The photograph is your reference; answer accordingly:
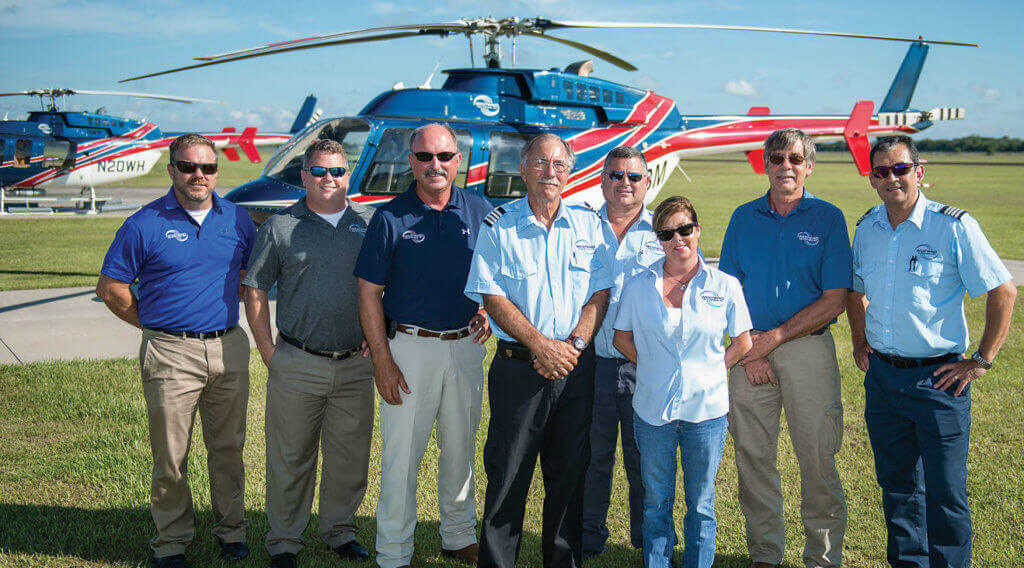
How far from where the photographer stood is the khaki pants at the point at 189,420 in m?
3.25

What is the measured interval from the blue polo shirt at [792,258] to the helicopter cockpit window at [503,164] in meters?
5.44

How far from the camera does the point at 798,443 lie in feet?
10.9

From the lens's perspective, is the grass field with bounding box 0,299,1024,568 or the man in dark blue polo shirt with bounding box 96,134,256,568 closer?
the man in dark blue polo shirt with bounding box 96,134,256,568

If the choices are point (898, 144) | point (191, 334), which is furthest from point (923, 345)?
point (191, 334)

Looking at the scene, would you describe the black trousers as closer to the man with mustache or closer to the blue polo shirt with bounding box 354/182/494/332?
the blue polo shirt with bounding box 354/182/494/332

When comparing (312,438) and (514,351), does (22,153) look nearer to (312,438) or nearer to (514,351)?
(312,438)

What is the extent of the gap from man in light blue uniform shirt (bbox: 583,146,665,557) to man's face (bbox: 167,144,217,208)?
1.82m

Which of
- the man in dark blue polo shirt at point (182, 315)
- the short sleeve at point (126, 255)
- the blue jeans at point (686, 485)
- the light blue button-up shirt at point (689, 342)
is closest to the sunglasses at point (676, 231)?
the light blue button-up shirt at point (689, 342)

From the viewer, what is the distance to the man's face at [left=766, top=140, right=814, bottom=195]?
10.5 ft

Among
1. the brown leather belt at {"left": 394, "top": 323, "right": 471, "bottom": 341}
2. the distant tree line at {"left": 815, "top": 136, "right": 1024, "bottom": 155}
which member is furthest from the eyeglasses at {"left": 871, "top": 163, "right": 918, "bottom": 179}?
the distant tree line at {"left": 815, "top": 136, "right": 1024, "bottom": 155}

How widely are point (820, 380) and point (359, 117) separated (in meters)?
6.22

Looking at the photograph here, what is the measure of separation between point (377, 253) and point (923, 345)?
2331mm

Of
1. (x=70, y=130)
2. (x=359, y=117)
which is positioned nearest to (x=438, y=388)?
(x=359, y=117)

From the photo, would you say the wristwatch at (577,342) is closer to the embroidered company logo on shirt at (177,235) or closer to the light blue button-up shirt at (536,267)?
the light blue button-up shirt at (536,267)
